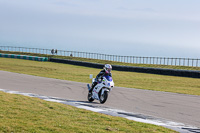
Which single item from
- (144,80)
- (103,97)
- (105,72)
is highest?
(105,72)

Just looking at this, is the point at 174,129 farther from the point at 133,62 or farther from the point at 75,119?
the point at 133,62

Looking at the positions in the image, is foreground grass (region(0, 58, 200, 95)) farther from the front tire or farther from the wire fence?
the wire fence

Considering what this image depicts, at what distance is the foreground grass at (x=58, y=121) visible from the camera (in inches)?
294

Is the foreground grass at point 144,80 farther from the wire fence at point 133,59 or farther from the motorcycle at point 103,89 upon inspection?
the wire fence at point 133,59

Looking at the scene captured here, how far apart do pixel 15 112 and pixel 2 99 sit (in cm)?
243

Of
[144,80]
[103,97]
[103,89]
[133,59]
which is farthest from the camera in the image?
[133,59]

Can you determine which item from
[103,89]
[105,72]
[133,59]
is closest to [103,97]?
[103,89]

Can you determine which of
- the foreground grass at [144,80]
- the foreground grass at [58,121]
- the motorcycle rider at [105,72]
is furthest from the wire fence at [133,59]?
the foreground grass at [58,121]

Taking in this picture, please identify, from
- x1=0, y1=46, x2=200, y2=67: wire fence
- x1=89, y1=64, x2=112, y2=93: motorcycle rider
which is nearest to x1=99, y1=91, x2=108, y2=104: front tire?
x1=89, y1=64, x2=112, y2=93: motorcycle rider

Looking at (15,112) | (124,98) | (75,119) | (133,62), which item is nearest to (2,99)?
(15,112)

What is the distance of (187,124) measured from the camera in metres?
9.28

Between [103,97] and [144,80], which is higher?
[103,97]

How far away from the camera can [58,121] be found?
27.2 ft

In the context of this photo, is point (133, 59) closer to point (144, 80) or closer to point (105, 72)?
point (144, 80)
